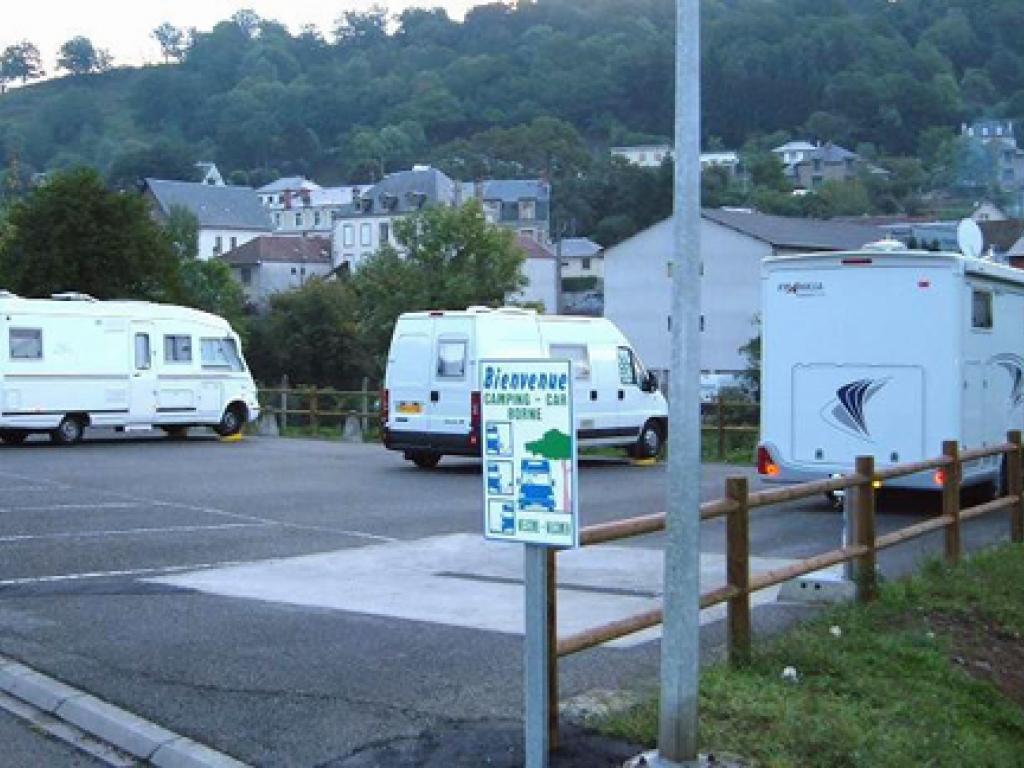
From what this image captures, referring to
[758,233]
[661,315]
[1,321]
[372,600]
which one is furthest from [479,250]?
[372,600]

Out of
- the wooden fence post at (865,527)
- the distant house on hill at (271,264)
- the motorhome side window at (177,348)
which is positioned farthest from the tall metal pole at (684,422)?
the distant house on hill at (271,264)

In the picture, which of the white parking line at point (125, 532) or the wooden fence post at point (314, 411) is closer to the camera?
the white parking line at point (125, 532)

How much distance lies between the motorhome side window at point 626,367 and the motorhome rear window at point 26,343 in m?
11.0

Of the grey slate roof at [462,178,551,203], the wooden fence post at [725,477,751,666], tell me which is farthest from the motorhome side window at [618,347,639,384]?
the grey slate roof at [462,178,551,203]

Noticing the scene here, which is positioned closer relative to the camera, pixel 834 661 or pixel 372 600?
pixel 834 661

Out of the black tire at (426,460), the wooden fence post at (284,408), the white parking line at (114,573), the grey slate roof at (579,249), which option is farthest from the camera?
the grey slate roof at (579,249)

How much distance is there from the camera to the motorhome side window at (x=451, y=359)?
22703 mm

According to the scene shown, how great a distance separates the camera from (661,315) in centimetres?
7756

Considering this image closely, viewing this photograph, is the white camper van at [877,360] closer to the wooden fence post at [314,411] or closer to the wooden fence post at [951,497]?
the wooden fence post at [951,497]

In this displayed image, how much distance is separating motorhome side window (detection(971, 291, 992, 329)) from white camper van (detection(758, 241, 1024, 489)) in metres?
0.02

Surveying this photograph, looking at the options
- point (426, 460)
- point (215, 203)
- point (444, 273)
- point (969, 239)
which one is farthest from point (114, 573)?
point (215, 203)

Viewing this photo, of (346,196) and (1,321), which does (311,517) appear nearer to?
(1,321)

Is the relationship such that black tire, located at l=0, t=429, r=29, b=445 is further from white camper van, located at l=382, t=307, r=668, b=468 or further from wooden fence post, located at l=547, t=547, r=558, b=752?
wooden fence post, located at l=547, t=547, r=558, b=752

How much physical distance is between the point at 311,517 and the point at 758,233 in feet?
181
